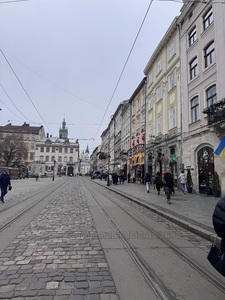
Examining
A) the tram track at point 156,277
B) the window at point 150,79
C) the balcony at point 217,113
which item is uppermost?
the window at point 150,79

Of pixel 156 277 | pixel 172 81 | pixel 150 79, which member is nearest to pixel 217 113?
pixel 172 81

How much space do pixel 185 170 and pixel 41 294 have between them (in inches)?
733

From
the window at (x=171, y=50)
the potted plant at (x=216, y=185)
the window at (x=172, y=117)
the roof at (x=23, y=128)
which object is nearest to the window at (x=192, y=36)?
the window at (x=171, y=50)

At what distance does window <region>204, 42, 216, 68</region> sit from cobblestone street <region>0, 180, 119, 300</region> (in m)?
15.9

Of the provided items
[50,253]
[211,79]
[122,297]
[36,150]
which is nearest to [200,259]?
[122,297]

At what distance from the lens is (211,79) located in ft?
57.0

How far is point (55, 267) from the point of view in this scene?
4.24 metres

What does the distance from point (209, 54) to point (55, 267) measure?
60.8ft

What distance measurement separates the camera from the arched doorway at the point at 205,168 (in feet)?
56.0

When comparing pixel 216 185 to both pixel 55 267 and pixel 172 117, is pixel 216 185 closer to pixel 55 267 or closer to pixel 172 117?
pixel 172 117

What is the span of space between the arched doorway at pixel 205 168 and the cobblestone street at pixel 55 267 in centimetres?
1258

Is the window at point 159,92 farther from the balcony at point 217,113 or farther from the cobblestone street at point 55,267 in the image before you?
the cobblestone street at point 55,267

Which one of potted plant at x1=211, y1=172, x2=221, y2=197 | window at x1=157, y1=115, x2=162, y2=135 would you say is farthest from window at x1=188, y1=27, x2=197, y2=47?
potted plant at x1=211, y1=172, x2=221, y2=197

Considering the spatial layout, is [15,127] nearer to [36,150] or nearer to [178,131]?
[36,150]
